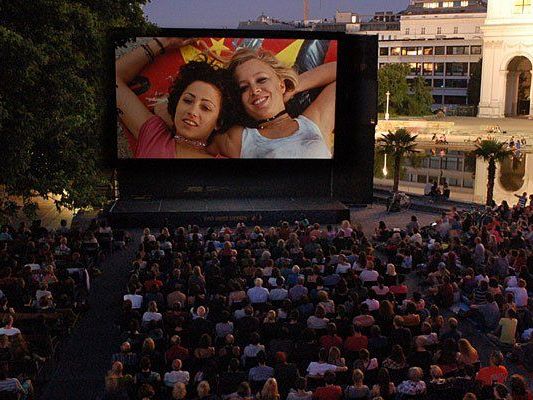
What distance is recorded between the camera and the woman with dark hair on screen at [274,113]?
2659 centimetres

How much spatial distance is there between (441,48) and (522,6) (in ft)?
129

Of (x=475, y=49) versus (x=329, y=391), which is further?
(x=475, y=49)

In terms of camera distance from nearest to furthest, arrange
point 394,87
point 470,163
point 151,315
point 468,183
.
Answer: point 151,315 < point 468,183 < point 470,163 < point 394,87

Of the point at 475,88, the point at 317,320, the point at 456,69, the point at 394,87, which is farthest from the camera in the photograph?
the point at 456,69

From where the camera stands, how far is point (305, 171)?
96.1 ft

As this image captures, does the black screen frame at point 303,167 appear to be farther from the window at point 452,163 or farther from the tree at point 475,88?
the tree at point 475,88

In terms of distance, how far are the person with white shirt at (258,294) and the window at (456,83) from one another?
3585 inches

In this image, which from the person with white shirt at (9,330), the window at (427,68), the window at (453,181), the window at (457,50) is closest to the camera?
the person with white shirt at (9,330)

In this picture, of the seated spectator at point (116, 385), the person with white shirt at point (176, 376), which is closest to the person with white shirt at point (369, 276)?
the person with white shirt at point (176, 376)

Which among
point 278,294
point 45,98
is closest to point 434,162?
point 45,98

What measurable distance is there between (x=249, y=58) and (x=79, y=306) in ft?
44.8

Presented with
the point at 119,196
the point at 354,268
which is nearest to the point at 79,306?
the point at 354,268

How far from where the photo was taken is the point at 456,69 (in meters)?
102

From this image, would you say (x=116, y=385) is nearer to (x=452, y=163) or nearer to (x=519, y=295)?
(x=519, y=295)
